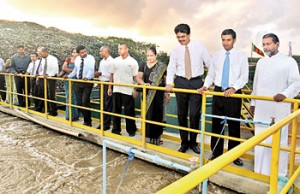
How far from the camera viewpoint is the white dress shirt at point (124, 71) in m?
4.98

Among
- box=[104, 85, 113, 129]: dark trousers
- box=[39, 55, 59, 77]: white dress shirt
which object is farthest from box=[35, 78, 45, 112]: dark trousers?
box=[104, 85, 113, 129]: dark trousers

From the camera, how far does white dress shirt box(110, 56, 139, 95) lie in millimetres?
4977

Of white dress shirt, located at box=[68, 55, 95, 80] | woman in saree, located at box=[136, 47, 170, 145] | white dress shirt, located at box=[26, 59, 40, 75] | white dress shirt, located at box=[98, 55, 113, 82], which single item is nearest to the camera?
woman in saree, located at box=[136, 47, 170, 145]

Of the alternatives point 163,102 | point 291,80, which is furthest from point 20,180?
point 291,80

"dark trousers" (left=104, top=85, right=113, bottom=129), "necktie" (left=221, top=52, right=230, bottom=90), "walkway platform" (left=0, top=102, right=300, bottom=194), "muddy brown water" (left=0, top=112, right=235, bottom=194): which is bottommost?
"muddy brown water" (left=0, top=112, right=235, bottom=194)

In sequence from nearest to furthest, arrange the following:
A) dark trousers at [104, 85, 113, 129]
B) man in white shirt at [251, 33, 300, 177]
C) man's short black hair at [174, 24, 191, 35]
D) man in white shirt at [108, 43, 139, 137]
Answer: man in white shirt at [251, 33, 300, 177] → man's short black hair at [174, 24, 191, 35] → man in white shirt at [108, 43, 139, 137] → dark trousers at [104, 85, 113, 129]

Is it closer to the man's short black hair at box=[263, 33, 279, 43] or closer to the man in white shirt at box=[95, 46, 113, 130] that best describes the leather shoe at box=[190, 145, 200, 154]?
the man's short black hair at box=[263, 33, 279, 43]

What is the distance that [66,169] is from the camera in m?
4.51

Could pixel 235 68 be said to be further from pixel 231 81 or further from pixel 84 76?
pixel 84 76

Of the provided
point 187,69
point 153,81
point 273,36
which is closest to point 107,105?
point 153,81

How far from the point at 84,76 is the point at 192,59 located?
282 cm

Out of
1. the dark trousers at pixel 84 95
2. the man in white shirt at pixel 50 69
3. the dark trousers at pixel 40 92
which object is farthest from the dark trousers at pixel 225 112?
the dark trousers at pixel 40 92

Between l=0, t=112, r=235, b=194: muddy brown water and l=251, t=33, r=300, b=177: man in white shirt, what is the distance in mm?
663

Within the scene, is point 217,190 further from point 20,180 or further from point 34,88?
point 34,88
